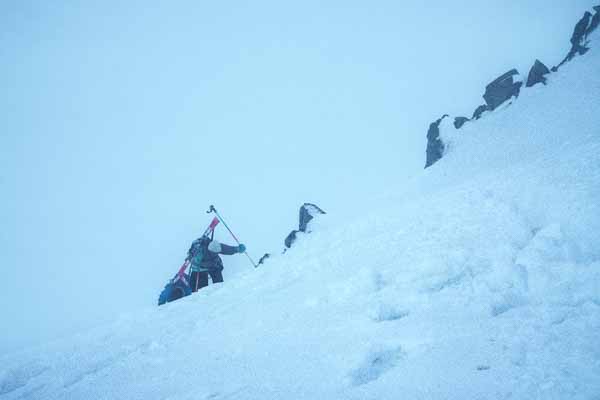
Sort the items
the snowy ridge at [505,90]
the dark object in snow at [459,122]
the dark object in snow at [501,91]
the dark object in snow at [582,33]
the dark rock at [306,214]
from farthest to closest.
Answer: the dark object in snow at [501,91], the dark object in snow at [459,122], the dark object in snow at [582,33], the dark rock at [306,214], the snowy ridge at [505,90]

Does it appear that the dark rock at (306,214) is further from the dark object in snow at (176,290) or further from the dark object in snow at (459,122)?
the dark object in snow at (459,122)

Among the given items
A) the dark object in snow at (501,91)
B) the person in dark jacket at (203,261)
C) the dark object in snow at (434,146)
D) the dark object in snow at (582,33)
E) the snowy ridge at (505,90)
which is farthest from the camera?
the dark object in snow at (501,91)

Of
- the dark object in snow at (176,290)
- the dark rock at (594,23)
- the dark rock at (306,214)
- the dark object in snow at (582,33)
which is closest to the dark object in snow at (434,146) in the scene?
the dark object in snow at (582,33)

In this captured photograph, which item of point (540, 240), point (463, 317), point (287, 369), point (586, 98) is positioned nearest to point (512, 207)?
point (540, 240)

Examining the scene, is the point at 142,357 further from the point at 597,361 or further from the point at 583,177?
the point at 583,177

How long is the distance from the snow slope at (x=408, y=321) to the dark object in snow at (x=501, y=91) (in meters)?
10.5

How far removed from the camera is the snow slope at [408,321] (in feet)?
8.66

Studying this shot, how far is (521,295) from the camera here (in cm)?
334

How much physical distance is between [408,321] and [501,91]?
61.8 ft

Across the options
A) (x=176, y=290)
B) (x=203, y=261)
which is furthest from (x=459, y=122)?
(x=176, y=290)

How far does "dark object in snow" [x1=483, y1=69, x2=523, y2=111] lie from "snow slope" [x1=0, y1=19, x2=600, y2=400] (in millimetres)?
10463

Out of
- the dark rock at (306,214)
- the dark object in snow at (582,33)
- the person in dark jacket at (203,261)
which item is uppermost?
the dark object in snow at (582,33)

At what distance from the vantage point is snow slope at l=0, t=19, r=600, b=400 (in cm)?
264

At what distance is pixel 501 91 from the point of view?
1806cm
